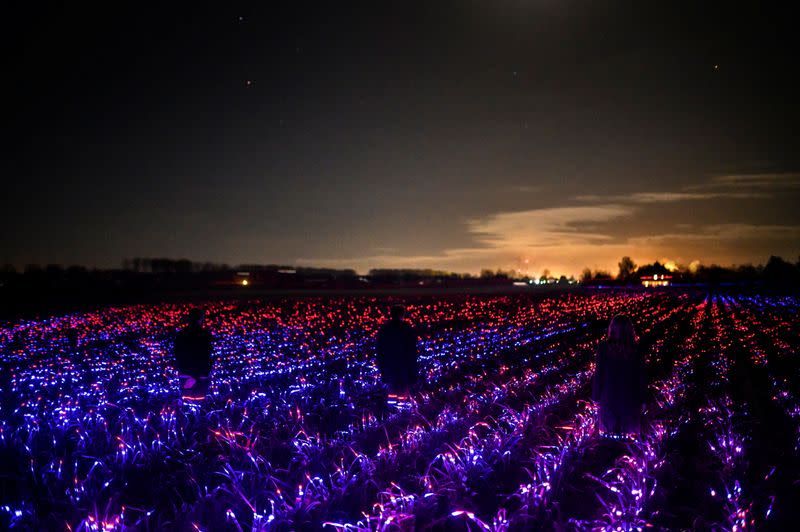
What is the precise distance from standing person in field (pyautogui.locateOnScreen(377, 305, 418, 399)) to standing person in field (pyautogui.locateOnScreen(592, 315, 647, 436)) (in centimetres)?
260

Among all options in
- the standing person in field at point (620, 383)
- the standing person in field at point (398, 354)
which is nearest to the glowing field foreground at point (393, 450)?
the standing person in field at point (620, 383)

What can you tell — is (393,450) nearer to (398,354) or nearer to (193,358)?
(398,354)

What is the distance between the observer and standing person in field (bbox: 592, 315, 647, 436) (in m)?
7.00

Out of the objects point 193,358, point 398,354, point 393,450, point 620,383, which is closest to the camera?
point 393,450

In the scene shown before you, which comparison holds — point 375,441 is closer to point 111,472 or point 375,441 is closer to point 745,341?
point 111,472

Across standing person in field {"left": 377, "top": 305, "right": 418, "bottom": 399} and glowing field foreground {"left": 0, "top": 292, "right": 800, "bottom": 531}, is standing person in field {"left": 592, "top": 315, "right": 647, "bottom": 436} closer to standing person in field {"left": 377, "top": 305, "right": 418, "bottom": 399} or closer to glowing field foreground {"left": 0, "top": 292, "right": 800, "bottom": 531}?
glowing field foreground {"left": 0, "top": 292, "right": 800, "bottom": 531}

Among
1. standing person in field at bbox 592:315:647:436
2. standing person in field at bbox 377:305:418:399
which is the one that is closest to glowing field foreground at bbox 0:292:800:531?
standing person in field at bbox 592:315:647:436

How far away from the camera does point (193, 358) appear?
778 cm

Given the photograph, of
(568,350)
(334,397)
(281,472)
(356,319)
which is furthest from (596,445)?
(356,319)

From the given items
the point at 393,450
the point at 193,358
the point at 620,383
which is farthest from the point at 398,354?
the point at 620,383

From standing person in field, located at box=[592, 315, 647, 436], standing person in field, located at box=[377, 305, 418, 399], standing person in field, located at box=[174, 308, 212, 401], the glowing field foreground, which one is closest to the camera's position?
the glowing field foreground

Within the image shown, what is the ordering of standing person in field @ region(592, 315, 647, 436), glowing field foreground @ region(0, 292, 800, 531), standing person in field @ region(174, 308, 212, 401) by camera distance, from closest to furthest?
glowing field foreground @ region(0, 292, 800, 531) → standing person in field @ region(592, 315, 647, 436) → standing person in field @ region(174, 308, 212, 401)

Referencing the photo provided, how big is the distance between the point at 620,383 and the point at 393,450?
2758 millimetres

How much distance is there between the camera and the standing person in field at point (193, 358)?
778 centimetres
